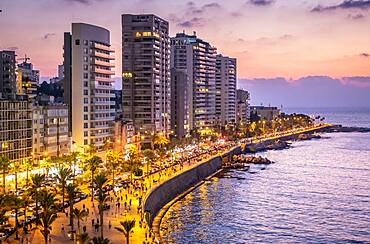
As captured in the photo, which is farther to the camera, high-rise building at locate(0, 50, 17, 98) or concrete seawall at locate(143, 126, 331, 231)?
high-rise building at locate(0, 50, 17, 98)

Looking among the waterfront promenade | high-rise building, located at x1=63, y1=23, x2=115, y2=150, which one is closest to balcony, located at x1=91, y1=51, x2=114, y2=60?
high-rise building, located at x1=63, y1=23, x2=115, y2=150

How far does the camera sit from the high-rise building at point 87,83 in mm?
118688

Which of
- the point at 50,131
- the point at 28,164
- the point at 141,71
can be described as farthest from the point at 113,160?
the point at 141,71

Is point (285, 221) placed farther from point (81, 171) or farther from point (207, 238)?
point (81, 171)

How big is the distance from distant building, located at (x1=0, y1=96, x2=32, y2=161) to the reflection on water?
27.9m

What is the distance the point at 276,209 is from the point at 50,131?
44204 mm

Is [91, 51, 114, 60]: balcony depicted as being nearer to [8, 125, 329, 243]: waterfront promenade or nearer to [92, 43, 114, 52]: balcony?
[92, 43, 114, 52]: balcony

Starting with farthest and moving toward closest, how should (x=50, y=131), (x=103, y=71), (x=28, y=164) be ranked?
1. (x=103, y=71)
2. (x=50, y=131)
3. (x=28, y=164)

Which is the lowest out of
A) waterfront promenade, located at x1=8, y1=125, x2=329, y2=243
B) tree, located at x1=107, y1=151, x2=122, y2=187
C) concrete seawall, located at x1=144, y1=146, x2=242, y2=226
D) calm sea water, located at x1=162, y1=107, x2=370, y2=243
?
calm sea water, located at x1=162, y1=107, x2=370, y2=243

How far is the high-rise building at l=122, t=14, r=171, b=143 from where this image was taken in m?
160

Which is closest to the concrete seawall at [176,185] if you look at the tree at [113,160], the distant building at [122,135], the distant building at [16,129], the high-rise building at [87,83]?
the tree at [113,160]

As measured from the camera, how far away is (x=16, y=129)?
9506 centimetres

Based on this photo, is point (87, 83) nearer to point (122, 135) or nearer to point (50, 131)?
point (50, 131)

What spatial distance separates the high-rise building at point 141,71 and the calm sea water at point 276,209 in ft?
103
